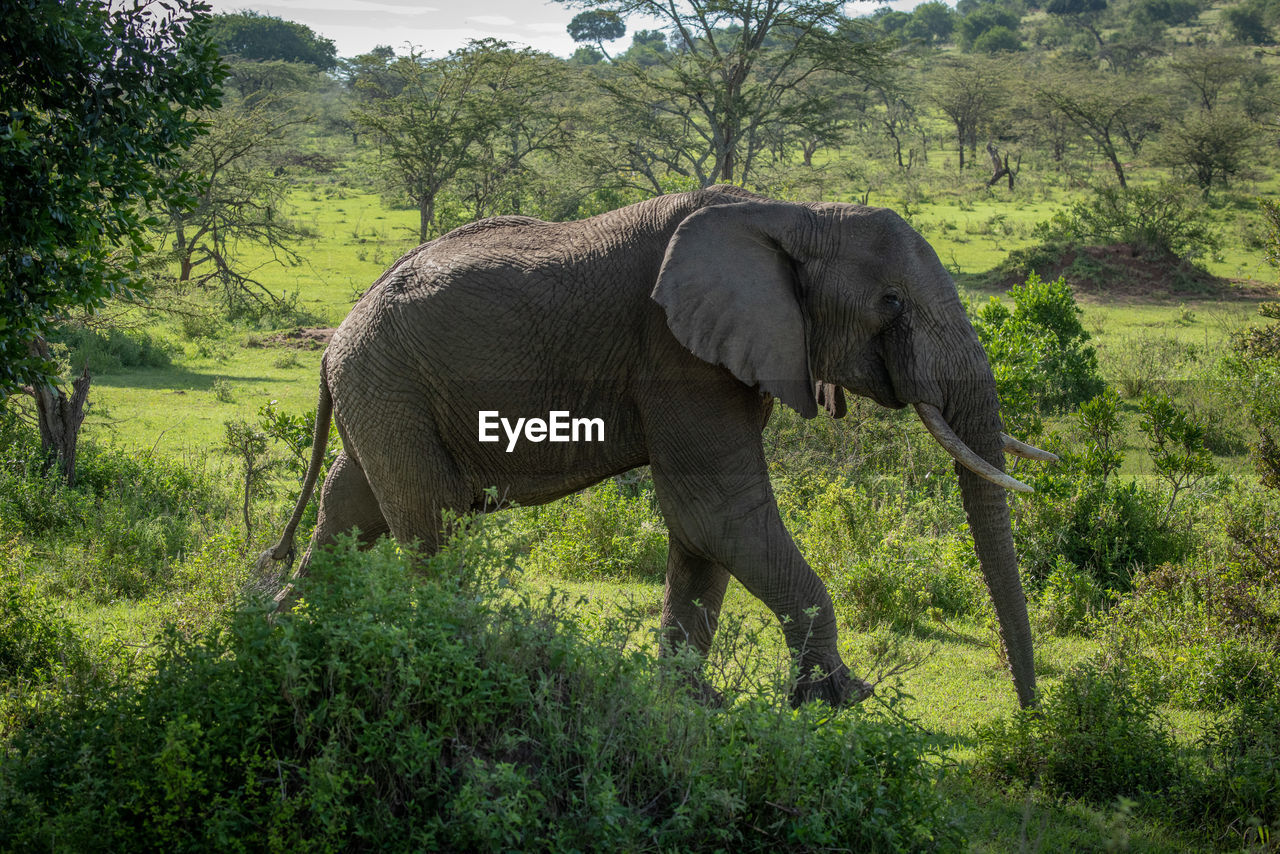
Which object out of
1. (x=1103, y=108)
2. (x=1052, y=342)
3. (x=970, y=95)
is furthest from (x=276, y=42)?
(x=1052, y=342)

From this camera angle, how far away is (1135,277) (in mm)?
23719

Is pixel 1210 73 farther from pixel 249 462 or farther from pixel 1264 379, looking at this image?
pixel 249 462

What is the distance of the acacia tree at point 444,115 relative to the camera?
88.2 ft

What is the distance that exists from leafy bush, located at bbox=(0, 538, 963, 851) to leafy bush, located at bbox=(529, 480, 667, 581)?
181 inches

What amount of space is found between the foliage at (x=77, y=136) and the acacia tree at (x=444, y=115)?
21453 millimetres

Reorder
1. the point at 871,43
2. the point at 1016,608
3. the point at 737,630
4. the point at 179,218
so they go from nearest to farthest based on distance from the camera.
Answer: the point at 737,630 → the point at 1016,608 → the point at 179,218 → the point at 871,43

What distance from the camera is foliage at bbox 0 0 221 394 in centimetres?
489

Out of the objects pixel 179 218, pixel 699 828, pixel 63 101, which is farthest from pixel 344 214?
pixel 699 828

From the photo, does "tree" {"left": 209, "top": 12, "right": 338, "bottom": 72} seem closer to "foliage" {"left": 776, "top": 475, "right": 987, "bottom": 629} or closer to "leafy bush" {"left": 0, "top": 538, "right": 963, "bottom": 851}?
"foliage" {"left": 776, "top": 475, "right": 987, "bottom": 629}

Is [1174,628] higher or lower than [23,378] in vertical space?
lower

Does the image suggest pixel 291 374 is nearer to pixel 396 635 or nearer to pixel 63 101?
pixel 63 101

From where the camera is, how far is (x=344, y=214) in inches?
1499

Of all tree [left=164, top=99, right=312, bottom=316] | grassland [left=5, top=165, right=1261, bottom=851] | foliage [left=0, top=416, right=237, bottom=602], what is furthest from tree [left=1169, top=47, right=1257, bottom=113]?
foliage [left=0, top=416, right=237, bottom=602]

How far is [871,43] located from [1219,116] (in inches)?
556
